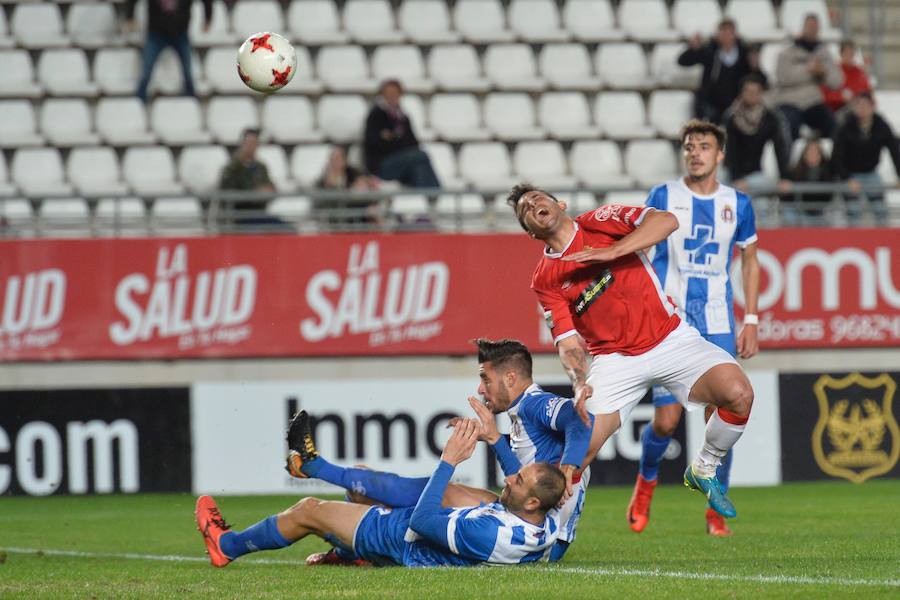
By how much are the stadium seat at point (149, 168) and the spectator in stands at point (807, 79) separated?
6551 millimetres

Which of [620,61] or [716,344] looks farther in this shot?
[620,61]

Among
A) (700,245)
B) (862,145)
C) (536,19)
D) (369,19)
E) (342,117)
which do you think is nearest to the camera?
(700,245)

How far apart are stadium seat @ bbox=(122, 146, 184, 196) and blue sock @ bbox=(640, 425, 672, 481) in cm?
740

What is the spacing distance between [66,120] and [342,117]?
9.84ft

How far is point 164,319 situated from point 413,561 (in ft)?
22.6

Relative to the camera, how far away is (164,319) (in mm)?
13461

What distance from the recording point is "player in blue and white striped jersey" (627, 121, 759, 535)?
8945mm

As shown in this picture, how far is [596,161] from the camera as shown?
52.4 ft

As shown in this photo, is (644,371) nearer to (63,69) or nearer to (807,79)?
(807,79)

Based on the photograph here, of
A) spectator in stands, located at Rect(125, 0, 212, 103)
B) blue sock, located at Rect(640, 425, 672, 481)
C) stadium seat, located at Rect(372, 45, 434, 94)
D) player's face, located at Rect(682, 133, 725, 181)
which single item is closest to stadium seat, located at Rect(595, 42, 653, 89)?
stadium seat, located at Rect(372, 45, 434, 94)

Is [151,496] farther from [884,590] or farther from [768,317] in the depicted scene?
[884,590]

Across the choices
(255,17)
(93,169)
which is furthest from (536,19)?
(93,169)

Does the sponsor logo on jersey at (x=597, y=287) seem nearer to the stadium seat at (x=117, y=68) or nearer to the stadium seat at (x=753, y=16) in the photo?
the stadium seat at (x=117, y=68)

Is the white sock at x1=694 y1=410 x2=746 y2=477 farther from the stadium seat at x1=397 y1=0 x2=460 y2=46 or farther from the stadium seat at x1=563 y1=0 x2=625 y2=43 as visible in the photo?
the stadium seat at x1=563 y1=0 x2=625 y2=43
